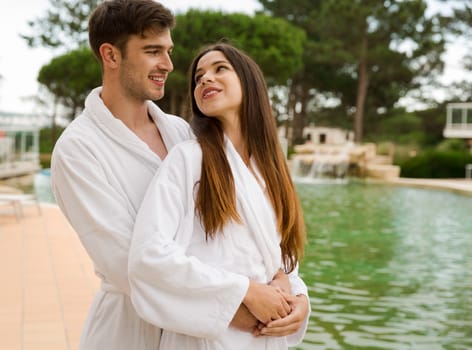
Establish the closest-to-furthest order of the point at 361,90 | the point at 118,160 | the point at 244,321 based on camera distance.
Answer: the point at 244,321
the point at 118,160
the point at 361,90

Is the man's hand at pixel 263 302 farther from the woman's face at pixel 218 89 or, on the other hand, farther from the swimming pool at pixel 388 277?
the swimming pool at pixel 388 277

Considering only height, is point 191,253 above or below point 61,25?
below

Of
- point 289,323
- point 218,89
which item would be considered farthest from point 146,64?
point 289,323

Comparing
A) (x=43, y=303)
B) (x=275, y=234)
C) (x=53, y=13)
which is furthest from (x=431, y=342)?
(x=53, y=13)

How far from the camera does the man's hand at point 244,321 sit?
1.71 metres

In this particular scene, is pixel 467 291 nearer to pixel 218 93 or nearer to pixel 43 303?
pixel 43 303

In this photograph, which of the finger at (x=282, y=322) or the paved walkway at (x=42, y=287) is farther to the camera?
the paved walkway at (x=42, y=287)

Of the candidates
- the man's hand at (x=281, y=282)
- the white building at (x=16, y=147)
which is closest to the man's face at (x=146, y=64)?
the man's hand at (x=281, y=282)

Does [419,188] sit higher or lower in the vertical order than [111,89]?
lower

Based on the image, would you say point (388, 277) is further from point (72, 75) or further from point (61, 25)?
point (61, 25)

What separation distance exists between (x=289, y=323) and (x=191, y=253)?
1.06ft

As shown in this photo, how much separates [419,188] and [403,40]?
1521cm

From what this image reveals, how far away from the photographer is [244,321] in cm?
172

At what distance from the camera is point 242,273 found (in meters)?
1.76
